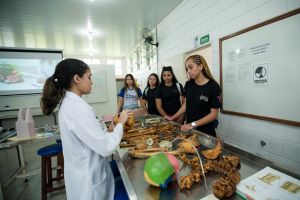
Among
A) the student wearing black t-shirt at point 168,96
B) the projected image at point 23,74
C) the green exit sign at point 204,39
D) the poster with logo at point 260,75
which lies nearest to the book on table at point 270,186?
the poster with logo at point 260,75

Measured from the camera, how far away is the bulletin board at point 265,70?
1374 millimetres

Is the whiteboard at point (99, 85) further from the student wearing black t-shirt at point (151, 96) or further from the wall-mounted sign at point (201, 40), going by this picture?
the wall-mounted sign at point (201, 40)

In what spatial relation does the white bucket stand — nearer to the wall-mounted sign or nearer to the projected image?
the wall-mounted sign

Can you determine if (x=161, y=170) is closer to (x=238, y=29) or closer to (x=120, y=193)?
(x=120, y=193)

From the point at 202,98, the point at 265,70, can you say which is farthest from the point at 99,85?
the point at 265,70

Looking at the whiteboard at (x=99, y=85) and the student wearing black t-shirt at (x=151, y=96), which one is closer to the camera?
the student wearing black t-shirt at (x=151, y=96)

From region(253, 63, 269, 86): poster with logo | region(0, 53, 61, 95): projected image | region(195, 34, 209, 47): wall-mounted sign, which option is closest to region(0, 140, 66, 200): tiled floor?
region(0, 53, 61, 95): projected image

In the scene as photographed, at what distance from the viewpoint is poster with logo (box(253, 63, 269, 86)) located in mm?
1578

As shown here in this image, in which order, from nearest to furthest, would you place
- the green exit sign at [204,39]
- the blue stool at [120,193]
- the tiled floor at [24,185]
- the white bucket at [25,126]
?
1. the blue stool at [120,193]
2. the white bucket at [25,126]
3. the tiled floor at [24,185]
4. the green exit sign at [204,39]

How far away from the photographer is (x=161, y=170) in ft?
2.46

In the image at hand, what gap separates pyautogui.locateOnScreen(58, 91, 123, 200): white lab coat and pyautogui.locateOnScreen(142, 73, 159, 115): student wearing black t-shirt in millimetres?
1796

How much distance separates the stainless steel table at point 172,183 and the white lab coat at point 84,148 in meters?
0.16

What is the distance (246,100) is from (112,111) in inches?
153

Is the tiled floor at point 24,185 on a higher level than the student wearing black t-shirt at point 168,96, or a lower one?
lower
